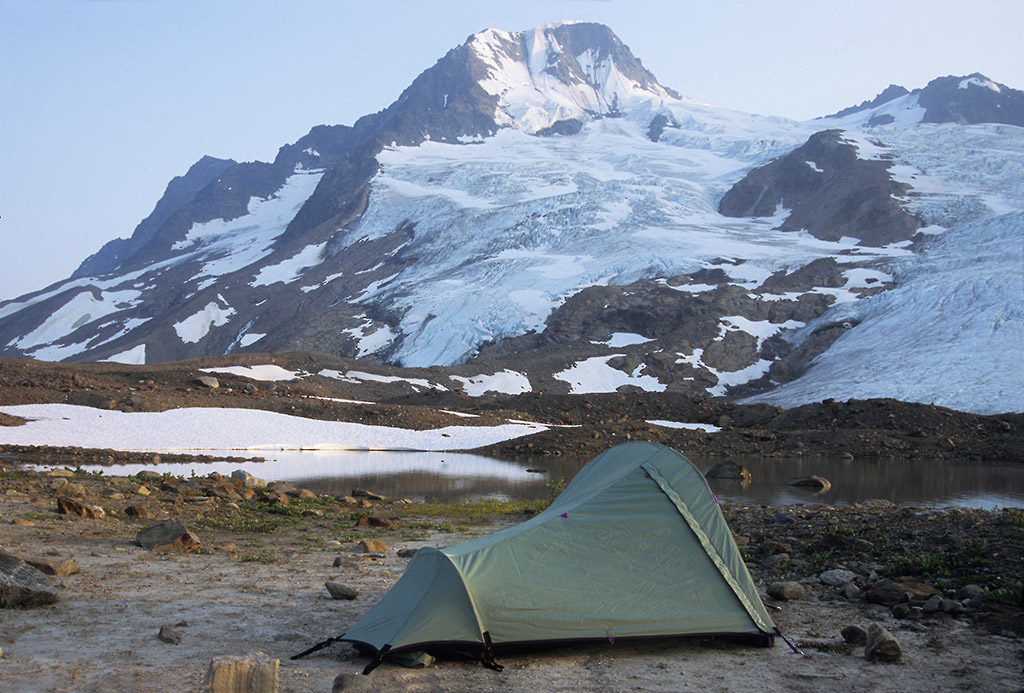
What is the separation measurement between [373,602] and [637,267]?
85.8 meters

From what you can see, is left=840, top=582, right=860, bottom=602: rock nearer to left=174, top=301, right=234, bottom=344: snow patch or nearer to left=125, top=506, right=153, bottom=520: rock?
left=125, top=506, right=153, bottom=520: rock

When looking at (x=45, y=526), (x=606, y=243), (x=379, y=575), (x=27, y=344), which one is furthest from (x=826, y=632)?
(x=27, y=344)

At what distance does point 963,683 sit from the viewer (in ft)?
23.4

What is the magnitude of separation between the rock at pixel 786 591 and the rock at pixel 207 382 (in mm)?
37226

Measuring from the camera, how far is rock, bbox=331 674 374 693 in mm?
6637

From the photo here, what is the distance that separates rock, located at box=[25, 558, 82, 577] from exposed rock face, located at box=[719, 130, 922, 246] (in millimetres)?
98940

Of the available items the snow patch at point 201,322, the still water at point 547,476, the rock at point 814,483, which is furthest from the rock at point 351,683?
the snow patch at point 201,322

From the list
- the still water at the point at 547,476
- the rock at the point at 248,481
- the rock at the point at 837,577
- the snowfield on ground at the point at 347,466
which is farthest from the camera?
the snowfield on ground at the point at 347,466

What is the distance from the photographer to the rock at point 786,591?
10133mm

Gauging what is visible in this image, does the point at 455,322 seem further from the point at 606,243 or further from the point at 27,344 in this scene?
the point at 27,344

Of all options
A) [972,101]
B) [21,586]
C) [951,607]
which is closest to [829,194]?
[972,101]

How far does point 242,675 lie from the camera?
477cm

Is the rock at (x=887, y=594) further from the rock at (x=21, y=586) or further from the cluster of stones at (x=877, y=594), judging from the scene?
the rock at (x=21, y=586)

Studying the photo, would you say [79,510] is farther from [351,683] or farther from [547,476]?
[547,476]
